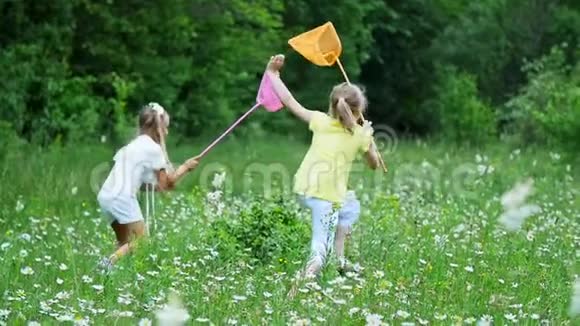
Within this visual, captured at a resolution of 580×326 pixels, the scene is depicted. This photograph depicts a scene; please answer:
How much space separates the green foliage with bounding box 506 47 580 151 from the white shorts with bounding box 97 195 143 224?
8801 mm

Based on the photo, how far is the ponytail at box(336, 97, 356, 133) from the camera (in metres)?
8.41

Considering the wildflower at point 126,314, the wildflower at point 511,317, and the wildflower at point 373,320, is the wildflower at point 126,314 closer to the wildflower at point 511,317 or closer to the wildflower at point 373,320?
the wildflower at point 373,320

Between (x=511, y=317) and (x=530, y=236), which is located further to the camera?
(x=530, y=236)

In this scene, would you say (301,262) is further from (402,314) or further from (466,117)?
(466,117)

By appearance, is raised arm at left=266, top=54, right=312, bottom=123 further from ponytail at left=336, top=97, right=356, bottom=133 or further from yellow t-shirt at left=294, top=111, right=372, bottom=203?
ponytail at left=336, top=97, right=356, bottom=133

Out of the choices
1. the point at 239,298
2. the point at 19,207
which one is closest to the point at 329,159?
the point at 239,298

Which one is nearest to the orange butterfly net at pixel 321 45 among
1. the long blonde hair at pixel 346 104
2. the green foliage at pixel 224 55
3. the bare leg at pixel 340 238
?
the long blonde hair at pixel 346 104

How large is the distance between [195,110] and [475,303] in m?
22.6

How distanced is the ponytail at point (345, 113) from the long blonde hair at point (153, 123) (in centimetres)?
150

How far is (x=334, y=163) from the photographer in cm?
841

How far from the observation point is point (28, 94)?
22.0 m

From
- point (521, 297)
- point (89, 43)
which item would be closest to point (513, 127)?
point (89, 43)

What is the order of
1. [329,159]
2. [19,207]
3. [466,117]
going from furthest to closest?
1. [466,117]
2. [19,207]
3. [329,159]

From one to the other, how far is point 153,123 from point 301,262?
5.71 ft
